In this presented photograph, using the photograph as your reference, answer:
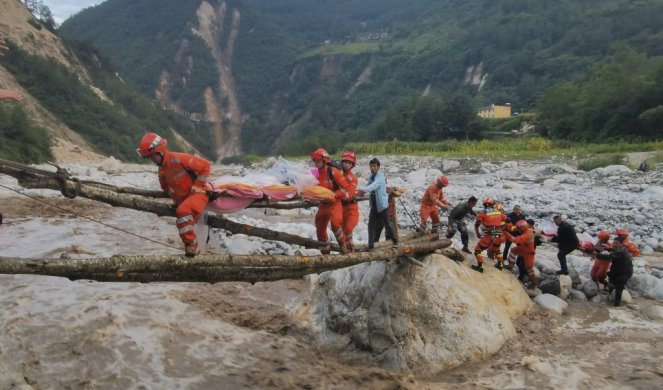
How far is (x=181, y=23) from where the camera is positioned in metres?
136

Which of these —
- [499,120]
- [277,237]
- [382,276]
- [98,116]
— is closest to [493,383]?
[382,276]

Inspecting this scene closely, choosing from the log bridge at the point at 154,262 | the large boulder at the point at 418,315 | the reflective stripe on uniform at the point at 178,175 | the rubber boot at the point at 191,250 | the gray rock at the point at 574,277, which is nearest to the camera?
the log bridge at the point at 154,262

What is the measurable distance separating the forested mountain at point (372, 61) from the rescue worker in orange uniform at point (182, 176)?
3112 centimetres

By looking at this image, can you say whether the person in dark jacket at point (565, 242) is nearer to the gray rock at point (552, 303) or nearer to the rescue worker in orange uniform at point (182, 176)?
the gray rock at point (552, 303)

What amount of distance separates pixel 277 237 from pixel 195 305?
257cm

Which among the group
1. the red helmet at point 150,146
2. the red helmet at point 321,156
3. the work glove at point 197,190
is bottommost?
the work glove at point 197,190

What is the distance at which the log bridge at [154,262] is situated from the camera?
3588mm

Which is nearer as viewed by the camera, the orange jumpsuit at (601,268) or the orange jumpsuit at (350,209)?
the orange jumpsuit at (350,209)

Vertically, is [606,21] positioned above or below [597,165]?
above

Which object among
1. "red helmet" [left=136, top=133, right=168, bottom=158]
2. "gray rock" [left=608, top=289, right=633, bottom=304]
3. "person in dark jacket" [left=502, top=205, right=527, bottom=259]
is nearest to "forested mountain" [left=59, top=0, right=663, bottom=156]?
"person in dark jacket" [left=502, top=205, right=527, bottom=259]

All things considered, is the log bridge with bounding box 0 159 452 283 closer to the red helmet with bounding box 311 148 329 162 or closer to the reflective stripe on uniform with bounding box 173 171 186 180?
the reflective stripe on uniform with bounding box 173 171 186 180

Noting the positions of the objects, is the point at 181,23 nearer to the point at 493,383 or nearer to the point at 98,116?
the point at 98,116

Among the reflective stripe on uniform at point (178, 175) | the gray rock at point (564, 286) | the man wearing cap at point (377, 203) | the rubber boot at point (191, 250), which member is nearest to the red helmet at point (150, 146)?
the reflective stripe on uniform at point (178, 175)

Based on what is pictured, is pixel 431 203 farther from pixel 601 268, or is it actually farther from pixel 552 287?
pixel 601 268
